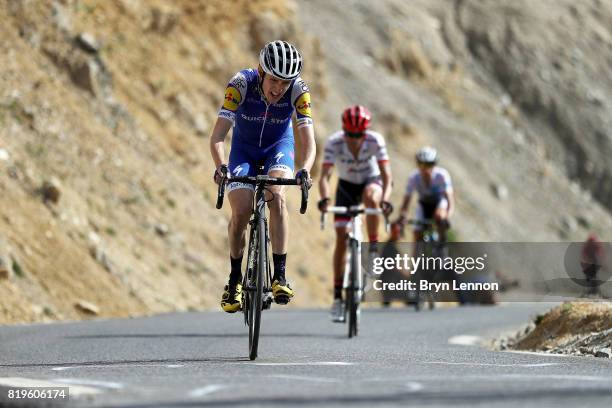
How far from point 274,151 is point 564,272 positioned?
19.1 meters

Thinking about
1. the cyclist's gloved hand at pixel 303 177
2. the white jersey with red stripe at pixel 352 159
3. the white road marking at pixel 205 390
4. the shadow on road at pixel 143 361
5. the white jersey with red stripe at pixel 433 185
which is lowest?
the white road marking at pixel 205 390

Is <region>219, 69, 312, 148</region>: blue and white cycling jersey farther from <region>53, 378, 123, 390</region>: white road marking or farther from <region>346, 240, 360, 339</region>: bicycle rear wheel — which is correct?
<region>53, 378, 123, 390</region>: white road marking

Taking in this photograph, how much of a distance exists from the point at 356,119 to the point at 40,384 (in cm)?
751

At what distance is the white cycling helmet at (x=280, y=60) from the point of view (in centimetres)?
988

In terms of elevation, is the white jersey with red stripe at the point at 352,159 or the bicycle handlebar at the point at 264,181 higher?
the white jersey with red stripe at the point at 352,159

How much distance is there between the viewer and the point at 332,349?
443 inches

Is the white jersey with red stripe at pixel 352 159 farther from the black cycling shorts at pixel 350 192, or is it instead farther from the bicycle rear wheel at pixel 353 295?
the bicycle rear wheel at pixel 353 295

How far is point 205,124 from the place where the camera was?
29984 millimetres

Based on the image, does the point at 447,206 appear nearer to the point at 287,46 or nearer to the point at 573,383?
the point at 287,46

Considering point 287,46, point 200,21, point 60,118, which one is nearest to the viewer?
point 287,46

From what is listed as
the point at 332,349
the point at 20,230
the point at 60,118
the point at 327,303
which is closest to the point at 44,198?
the point at 20,230

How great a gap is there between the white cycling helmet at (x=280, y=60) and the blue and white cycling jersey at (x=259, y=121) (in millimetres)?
403

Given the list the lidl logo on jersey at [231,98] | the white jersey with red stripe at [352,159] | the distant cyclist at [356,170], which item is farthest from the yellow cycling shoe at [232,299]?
the white jersey with red stripe at [352,159]

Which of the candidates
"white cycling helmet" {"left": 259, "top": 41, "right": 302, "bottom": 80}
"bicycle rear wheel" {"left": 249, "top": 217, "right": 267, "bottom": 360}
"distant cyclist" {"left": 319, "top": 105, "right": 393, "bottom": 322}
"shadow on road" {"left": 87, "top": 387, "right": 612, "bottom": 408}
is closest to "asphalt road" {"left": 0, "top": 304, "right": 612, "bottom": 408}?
"shadow on road" {"left": 87, "top": 387, "right": 612, "bottom": 408}
